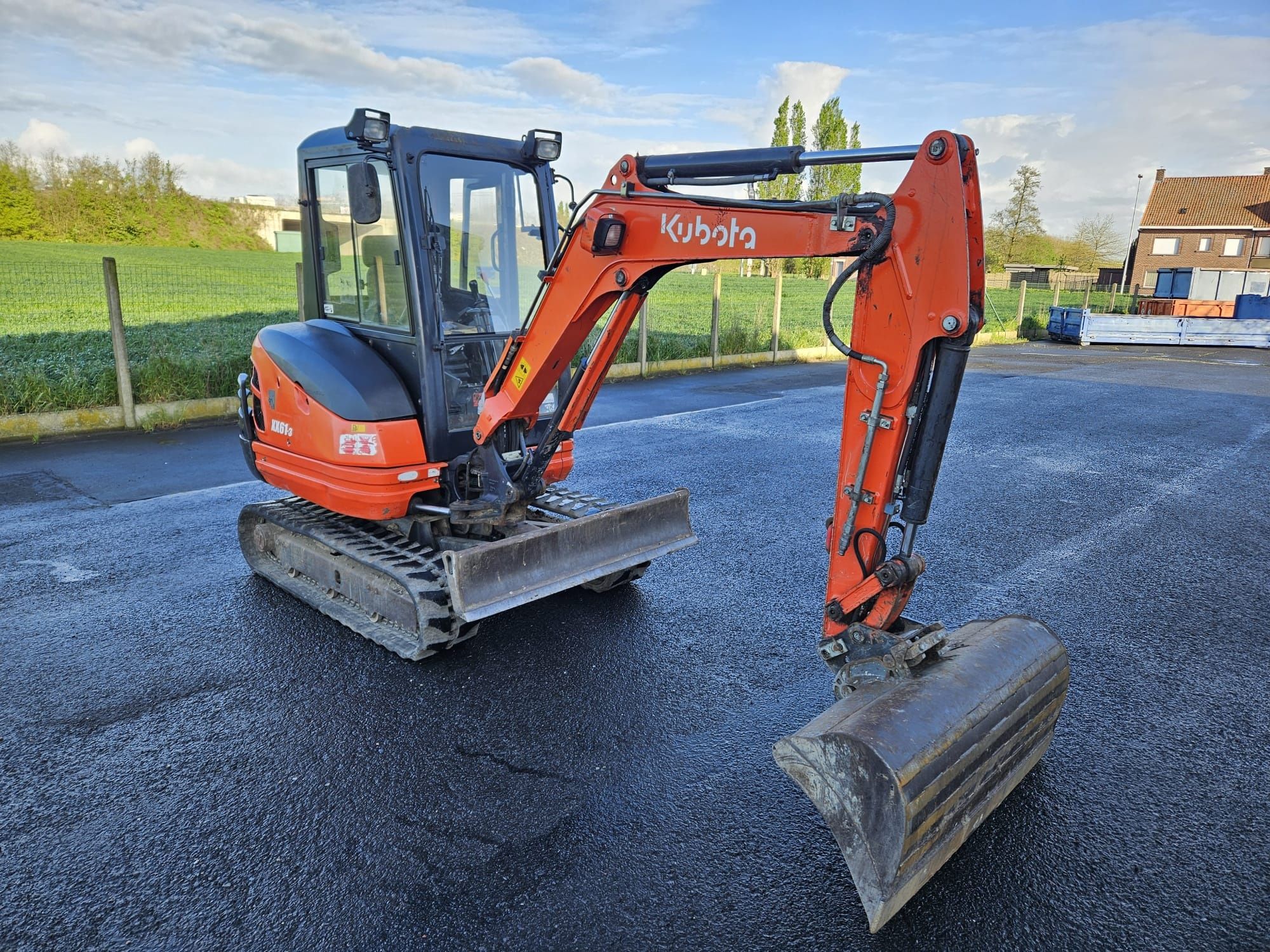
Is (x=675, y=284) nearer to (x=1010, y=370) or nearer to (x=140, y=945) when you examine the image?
(x=1010, y=370)

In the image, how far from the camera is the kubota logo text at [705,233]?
11.3ft

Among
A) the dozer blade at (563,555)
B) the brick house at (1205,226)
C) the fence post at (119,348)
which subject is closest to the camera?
the dozer blade at (563,555)

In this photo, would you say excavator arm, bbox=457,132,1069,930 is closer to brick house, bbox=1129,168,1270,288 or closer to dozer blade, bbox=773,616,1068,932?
dozer blade, bbox=773,616,1068,932

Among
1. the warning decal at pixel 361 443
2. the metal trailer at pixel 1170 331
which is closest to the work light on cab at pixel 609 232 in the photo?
the warning decal at pixel 361 443

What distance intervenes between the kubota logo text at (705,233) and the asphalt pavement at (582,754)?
7.16 feet

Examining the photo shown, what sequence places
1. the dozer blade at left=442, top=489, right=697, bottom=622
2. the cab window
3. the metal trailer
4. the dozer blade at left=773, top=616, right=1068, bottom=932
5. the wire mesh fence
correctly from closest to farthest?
1. the dozer blade at left=773, top=616, right=1068, bottom=932
2. the dozer blade at left=442, top=489, right=697, bottom=622
3. the cab window
4. the wire mesh fence
5. the metal trailer

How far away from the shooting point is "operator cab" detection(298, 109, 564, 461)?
14.8 ft

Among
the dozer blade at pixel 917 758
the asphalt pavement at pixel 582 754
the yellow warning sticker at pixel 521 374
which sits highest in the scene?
the yellow warning sticker at pixel 521 374

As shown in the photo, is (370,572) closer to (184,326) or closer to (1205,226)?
(184,326)

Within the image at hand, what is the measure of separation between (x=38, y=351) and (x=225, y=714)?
10708 millimetres

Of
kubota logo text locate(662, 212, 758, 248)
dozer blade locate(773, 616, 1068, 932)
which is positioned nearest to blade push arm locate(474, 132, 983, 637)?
kubota logo text locate(662, 212, 758, 248)

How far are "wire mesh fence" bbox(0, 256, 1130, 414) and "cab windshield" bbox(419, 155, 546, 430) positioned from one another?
119 inches

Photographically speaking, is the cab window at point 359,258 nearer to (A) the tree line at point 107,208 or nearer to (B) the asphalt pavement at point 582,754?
(B) the asphalt pavement at point 582,754

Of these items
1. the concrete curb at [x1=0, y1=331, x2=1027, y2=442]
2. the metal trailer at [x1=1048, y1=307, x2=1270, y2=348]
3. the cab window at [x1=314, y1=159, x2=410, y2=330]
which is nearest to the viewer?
the cab window at [x1=314, y1=159, x2=410, y2=330]
